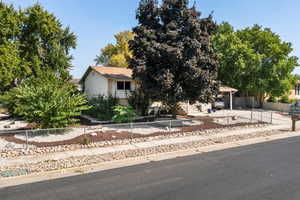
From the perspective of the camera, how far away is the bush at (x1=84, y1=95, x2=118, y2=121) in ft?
54.5

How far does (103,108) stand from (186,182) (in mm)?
12930

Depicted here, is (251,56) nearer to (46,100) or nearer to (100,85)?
(100,85)

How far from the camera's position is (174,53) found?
12.7 meters

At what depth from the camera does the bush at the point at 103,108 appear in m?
16.6

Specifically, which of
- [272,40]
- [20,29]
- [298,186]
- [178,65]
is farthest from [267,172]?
[272,40]

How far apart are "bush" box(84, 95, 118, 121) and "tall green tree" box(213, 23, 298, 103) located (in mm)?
14767

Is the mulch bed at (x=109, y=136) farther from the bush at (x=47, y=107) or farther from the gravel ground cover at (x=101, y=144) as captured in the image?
the bush at (x=47, y=107)

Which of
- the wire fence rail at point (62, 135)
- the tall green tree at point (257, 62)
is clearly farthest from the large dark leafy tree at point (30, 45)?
the tall green tree at point (257, 62)

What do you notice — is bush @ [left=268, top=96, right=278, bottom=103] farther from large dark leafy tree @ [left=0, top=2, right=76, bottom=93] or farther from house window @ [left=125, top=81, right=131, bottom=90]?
large dark leafy tree @ [left=0, top=2, right=76, bottom=93]

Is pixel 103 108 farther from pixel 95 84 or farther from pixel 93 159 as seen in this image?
pixel 93 159

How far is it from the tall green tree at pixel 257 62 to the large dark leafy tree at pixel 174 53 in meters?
11.7

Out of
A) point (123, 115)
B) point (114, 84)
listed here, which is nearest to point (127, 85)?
point (114, 84)

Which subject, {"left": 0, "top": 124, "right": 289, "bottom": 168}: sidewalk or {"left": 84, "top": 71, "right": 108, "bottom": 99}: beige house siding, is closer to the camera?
{"left": 0, "top": 124, "right": 289, "bottom": 168}: sidewalk

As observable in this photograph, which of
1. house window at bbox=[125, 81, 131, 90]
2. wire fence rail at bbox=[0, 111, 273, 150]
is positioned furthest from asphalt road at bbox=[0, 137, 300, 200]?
house window at bbox=[125, 81, 131, 90]
